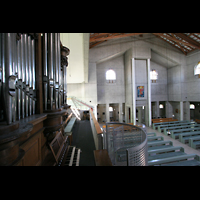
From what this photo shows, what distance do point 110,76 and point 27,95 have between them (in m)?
13.5

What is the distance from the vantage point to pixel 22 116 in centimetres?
146

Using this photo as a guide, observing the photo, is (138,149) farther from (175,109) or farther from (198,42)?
(175,109)

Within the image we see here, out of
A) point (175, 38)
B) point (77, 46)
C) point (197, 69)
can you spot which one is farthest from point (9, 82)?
point (197, 69)

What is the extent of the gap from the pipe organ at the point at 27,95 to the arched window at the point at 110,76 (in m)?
11.6

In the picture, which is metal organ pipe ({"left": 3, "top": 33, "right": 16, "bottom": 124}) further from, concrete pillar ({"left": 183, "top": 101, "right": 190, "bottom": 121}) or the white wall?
concrete pillar ({"left": 183, "top": 101, "right": 190, "bottom": 121})

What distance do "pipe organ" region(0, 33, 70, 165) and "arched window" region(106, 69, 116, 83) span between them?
38.2 feet

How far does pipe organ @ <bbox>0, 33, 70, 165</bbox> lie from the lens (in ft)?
2.91

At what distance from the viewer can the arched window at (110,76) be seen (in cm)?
1440

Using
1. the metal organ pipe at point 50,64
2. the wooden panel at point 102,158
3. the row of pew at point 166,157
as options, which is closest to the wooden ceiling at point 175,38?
the metal organ pipe at point 50,64

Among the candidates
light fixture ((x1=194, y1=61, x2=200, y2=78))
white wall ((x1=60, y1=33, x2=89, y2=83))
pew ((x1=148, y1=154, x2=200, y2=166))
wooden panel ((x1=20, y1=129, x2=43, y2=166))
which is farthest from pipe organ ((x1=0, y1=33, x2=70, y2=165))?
light fixture ((x1=194, y1=61, x2=200, y2=78))

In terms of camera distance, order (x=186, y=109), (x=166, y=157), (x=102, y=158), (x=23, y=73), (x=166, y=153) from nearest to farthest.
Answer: (x=23, y=73)
(x=102, y=158)
(x=166, y=157)
(x=166, y=153)
(x=186, y=109)

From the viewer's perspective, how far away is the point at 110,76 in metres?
14.5

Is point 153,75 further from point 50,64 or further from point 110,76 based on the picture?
point 50,64

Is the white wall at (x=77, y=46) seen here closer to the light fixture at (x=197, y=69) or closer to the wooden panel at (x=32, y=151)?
the wooden panel at (x=32, y=151)
